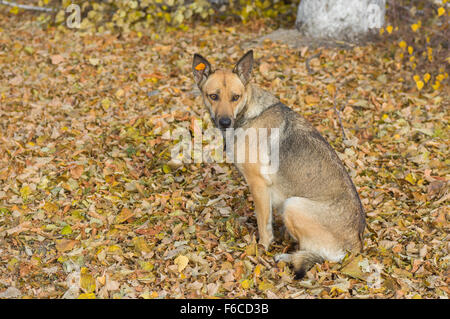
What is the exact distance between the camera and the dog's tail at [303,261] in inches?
177

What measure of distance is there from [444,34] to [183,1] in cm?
551

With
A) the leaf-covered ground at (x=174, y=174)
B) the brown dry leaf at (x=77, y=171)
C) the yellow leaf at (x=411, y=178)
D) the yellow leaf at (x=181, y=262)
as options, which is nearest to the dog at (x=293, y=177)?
the leaf-covered ground at (x=174, y=174)

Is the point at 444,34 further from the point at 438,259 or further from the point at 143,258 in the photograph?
the point at 143,258

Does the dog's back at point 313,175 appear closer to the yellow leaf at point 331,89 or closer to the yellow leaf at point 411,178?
the yellow leaf at point 411,178

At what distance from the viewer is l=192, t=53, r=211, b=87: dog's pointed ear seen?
16.6 ft

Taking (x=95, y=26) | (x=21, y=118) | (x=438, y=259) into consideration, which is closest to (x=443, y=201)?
(x=438, y=259)

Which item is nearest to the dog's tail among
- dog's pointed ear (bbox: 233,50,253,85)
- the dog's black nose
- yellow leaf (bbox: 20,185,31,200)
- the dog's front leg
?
the dog's front leg

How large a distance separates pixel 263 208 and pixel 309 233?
627 millimetres

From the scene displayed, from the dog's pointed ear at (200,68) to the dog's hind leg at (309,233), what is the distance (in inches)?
69.5

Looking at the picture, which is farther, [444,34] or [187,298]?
[444,34]

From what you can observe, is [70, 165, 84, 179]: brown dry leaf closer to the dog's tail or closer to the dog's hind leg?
the dog's hind leg

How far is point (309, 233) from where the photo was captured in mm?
4645

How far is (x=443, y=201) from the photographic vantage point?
18.4 ft

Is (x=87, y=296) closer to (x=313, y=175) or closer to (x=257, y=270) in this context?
(x=257, y=270)
